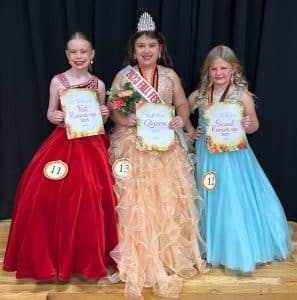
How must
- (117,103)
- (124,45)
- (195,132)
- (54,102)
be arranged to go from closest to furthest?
1. (117,103)
2. (54,102)
3. (195,132)
4. (124,45)

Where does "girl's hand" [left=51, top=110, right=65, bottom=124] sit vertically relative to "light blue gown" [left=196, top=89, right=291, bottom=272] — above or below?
above

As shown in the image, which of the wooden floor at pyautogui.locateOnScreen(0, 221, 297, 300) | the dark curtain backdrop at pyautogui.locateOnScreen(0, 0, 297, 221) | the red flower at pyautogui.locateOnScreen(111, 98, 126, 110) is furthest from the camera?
the dark curtain backdrop at pyautogui.locateOnScreen(0, 0, 297, 221)

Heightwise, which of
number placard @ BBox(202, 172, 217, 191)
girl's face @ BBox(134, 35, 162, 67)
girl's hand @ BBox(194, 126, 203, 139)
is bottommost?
number placard @ BBox(202, 172, 217, 191)

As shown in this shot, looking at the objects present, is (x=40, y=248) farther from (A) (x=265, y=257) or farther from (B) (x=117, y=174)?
(A) (x=265, y=257)

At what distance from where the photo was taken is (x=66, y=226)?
205 cm

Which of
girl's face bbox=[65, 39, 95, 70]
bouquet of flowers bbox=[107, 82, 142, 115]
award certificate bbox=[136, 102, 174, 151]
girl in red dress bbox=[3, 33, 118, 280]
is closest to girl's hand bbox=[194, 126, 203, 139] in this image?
award certificate bbox=[136, 102, 174, 151]

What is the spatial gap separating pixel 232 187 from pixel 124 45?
1.02m

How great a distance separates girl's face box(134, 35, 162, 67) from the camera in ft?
7.51

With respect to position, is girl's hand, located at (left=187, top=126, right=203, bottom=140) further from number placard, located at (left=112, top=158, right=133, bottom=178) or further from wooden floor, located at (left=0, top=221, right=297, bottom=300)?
wooden floor, located at (left=0, top=221, right=297, bottom=300)

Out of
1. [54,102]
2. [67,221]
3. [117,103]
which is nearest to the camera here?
[67,221]

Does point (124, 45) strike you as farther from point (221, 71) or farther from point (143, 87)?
Answer: point (221, 71)

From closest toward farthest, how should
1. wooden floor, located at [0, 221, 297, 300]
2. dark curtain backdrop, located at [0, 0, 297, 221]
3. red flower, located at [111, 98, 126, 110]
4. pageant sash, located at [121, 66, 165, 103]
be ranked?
wooden floor, located at [0, 221, 297, 300]
red flower, located at [111, 98, 126, 110]
pageant sash, located at [121, 66, 165, 103]
dark curtain backdrop, located at [0, 0, 297, 221]

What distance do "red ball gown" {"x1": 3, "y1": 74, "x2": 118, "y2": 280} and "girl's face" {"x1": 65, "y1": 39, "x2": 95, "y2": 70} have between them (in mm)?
452

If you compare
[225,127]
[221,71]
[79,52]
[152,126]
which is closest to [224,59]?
[221,71]
